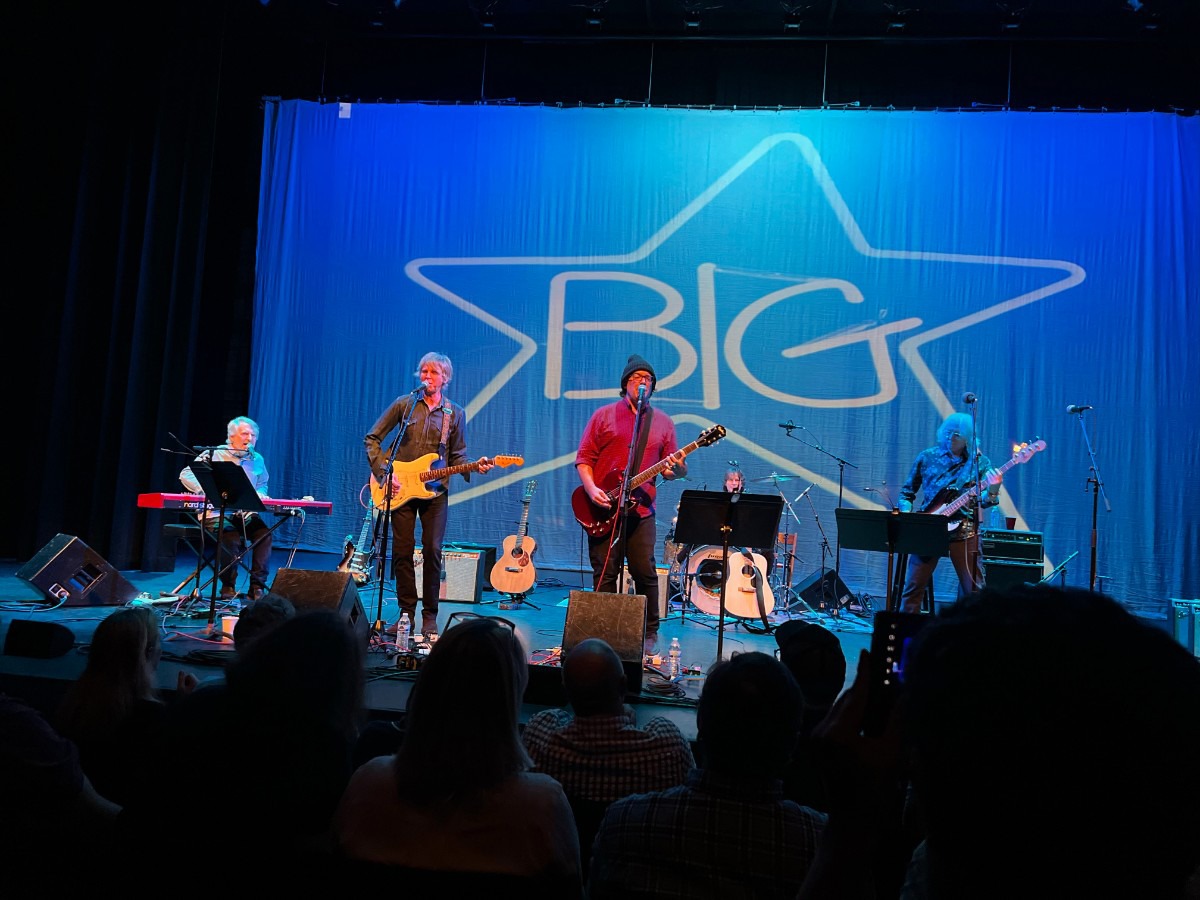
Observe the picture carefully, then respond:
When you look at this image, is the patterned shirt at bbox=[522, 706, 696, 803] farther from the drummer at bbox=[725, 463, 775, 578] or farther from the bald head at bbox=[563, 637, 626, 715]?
the drummer at bbox=[725, 463, 775, 578]

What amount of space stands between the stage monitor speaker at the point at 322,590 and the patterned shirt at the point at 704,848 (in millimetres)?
4016

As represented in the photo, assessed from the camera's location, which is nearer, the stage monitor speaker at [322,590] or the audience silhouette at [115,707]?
the audience silhouette at [115,707]

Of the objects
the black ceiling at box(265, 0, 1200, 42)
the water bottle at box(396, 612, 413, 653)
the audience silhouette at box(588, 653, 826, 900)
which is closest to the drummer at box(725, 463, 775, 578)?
the water bottle at box(396, 612, 413, 653)

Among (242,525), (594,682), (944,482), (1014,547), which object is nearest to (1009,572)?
(1014,547)

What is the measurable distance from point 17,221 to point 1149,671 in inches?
519

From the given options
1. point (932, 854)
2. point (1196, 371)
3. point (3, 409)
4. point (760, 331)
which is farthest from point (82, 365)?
point (1196, 371)

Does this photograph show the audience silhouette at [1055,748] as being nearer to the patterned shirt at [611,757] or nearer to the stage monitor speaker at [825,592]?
the patterned shirt at [611,757]

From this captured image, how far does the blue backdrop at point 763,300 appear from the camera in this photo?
33.8 feet

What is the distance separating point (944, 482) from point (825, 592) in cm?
231

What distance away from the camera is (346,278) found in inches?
455

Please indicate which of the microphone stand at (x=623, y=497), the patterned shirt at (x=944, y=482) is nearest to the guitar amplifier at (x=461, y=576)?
the microphone stand at (x=623, y=497)

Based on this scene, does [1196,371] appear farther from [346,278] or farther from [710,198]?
[346,278]

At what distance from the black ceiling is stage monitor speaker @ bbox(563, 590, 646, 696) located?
783 cm

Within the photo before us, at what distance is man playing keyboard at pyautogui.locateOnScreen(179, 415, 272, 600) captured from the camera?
822 cm
